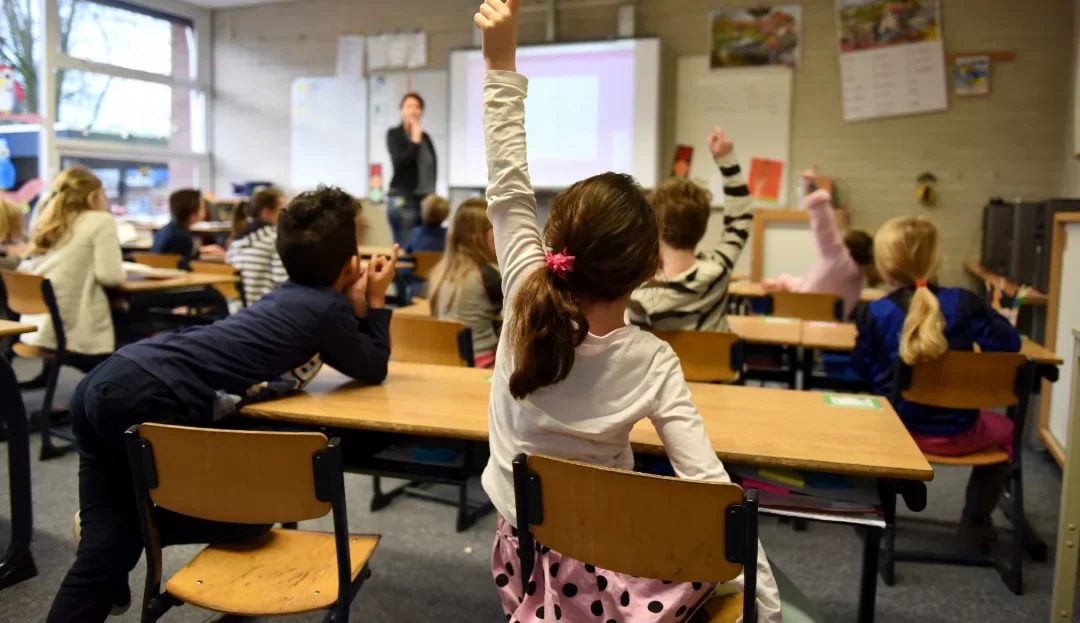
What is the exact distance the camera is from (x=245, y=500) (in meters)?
1.30

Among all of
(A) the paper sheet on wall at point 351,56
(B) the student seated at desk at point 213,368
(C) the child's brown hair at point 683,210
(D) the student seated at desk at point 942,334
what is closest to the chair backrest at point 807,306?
(D) the student seated at desk at point 942,334

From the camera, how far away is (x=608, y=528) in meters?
1.12

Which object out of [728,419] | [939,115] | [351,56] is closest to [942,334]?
[728,419]

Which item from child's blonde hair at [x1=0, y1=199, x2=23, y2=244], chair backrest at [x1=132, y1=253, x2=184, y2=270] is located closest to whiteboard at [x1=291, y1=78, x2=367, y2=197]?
chair backrest at [x1=132, y1=253, x2=184, y2=270]

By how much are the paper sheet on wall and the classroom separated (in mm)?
2711

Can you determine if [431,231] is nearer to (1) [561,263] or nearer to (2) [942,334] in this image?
(2) [942,334]

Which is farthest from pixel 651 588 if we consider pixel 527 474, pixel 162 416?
pixel 162 416

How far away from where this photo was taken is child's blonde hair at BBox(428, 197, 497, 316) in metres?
2.89

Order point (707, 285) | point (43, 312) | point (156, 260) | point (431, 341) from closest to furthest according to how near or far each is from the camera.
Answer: point (707, 285) < point (431, 341) < point (43, 312) < point (156, 260)

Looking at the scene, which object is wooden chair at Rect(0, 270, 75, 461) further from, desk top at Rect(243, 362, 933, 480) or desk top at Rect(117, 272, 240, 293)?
desk top at Rect(243, 362, 933, 480)

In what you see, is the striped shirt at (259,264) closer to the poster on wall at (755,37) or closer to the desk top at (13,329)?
the desk top at (13,329)

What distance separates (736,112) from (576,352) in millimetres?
5442

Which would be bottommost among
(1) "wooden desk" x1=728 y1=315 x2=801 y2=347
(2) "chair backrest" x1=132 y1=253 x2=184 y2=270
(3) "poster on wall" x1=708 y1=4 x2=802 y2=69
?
(1) "wooden desk" x1=728 y1=315 x2=801 y2=347

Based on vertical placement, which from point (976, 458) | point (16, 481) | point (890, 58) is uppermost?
point (890, 58)
